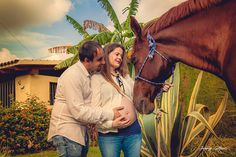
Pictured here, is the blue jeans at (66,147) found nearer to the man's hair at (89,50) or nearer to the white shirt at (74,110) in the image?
the white shirt at (74,110)

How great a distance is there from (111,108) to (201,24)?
1.13m

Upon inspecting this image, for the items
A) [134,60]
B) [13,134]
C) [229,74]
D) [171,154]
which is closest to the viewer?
[229,74]

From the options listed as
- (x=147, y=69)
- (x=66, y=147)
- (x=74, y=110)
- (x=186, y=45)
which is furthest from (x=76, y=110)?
(x=186, y=45)

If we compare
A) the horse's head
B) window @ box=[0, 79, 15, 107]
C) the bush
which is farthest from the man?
window @ box=[0, 79, 15, 107]

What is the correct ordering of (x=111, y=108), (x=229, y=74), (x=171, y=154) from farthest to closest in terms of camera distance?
(x=171, y=154)
(x=111, y=108)
(x=229, y=74)

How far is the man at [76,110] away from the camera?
134 inches

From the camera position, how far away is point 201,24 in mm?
3201

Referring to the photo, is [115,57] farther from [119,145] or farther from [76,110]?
[119,145]

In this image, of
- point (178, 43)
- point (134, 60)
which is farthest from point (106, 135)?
point (178, 43)

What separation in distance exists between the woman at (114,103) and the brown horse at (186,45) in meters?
0.37

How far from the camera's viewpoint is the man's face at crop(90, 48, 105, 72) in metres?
3.59

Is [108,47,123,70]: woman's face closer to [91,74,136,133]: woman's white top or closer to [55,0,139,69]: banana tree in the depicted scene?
[91,74,136,133]: woman's white top

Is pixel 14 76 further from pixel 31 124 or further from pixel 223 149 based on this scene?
pixel 223 149

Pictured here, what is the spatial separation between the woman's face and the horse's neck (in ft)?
1.96
